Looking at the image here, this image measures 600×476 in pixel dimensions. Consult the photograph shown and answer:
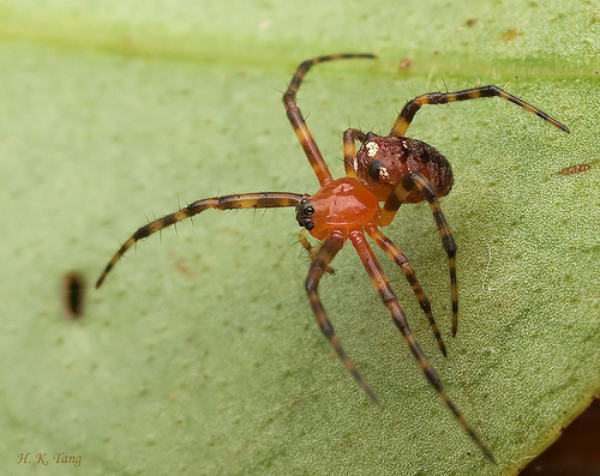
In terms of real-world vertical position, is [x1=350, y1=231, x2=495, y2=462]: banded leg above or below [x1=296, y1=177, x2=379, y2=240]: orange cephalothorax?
below

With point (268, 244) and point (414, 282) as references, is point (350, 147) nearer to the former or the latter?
point (268, 244)

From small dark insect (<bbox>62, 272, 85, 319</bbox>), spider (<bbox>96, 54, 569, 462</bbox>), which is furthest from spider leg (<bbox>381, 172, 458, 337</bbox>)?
small dark insect (<bbox>62, 272, 85, 319</bbox>)

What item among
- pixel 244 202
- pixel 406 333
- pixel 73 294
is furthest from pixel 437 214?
pixel 73 294

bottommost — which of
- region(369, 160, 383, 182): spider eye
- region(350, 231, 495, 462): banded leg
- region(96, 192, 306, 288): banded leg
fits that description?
region(350, 231, 495, 462): banded leg

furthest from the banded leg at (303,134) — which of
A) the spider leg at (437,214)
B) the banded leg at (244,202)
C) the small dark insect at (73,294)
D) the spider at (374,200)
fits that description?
the small dark insect at (73,294)

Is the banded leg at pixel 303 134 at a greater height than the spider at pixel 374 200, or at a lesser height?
greater

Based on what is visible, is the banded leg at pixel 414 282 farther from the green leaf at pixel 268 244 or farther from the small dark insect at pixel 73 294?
the small dark insect at pixel 73 294

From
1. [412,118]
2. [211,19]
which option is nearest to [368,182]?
[412,118]

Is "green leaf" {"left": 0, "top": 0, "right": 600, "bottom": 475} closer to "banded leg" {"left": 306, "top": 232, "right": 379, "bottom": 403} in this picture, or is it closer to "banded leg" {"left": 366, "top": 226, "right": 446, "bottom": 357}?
"banded leg" {"left": 366, "top": 226, "right": 446, "bottom": 357}
